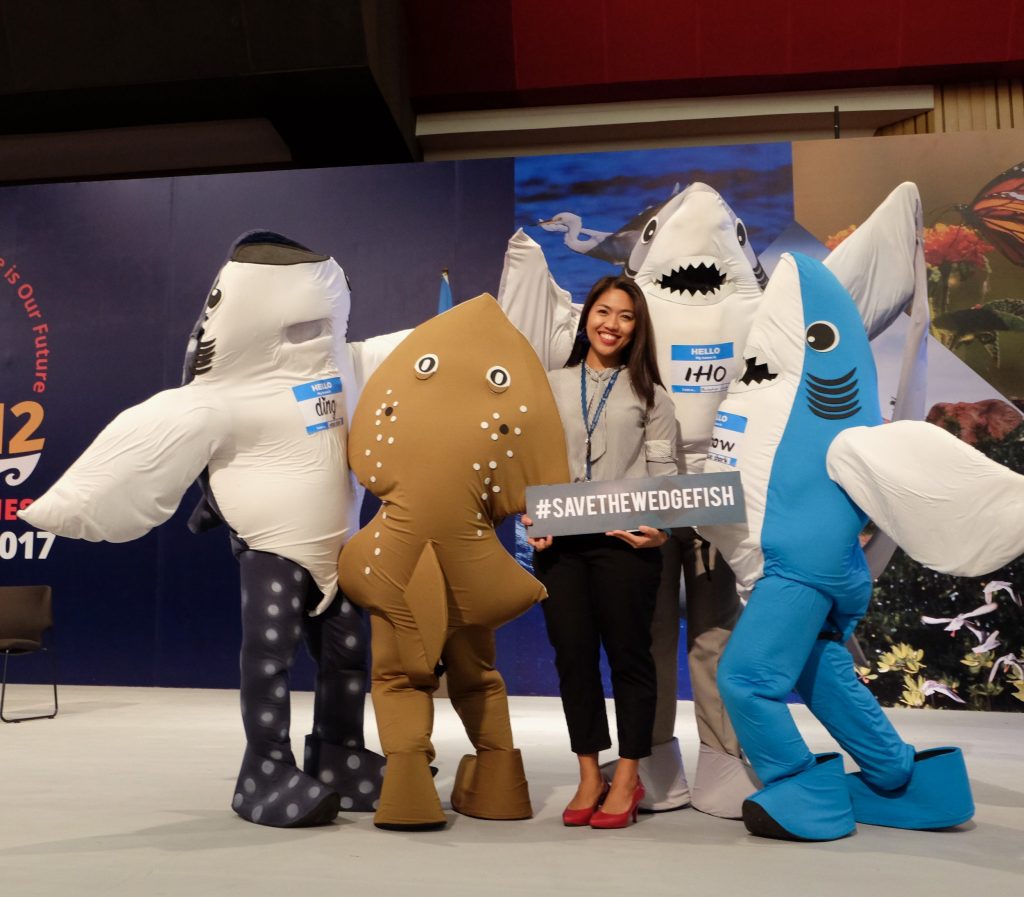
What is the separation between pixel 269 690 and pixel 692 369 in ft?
4.35

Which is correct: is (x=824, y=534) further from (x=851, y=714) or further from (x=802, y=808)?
(x=802, y=808)

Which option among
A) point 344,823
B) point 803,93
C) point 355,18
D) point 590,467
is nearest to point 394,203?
point 355,18

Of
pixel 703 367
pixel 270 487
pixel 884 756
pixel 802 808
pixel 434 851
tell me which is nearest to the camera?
pixel 434 851

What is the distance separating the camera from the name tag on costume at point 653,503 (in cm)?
217

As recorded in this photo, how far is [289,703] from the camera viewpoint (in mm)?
2377

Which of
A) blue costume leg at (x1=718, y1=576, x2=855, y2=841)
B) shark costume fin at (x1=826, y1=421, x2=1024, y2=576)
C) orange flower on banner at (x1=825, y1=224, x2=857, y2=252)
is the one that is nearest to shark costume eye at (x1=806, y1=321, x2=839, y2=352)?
shark costume fin at (x1=826, y1=421, x2=1024, y2=576)

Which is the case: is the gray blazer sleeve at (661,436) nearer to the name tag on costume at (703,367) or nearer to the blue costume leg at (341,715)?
the name tag on costume at (703,367)

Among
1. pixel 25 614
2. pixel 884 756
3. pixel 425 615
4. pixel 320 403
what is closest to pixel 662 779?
pixel 884 756

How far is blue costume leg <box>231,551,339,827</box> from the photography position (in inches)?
91.9

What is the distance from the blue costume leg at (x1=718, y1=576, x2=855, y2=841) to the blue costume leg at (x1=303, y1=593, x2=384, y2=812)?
910 millimetres

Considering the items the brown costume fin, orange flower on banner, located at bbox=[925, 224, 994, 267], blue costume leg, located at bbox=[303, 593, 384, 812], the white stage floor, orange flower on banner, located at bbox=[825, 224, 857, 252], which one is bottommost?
A: the white stage floor

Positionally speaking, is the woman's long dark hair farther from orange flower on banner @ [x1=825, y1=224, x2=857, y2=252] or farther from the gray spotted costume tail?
orange flower on banner @ [x1=825, y1=224, x2=857, y2=252]

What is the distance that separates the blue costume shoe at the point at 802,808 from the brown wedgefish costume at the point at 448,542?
556 mm

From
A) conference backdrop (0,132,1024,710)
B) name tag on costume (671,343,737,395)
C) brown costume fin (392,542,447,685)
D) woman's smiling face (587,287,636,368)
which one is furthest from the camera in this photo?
conference backdrop (0,132,1024,710)
